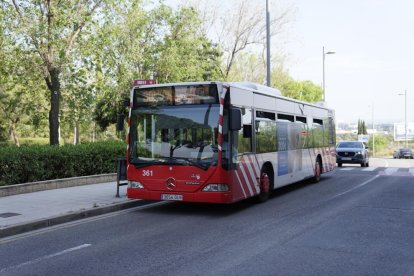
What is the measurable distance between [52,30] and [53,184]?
7.11 metres

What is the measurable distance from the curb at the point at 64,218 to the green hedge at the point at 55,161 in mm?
3622

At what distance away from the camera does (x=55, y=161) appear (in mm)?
14695

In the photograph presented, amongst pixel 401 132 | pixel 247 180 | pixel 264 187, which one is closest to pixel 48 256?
pixel 247 180

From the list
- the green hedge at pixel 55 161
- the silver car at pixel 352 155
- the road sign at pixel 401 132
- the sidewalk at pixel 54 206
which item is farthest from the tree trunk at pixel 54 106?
the road sign at pixel 401 132

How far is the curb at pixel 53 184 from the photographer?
41.6ft

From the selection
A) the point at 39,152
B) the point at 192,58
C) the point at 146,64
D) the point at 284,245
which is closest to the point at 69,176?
the point at 39,152

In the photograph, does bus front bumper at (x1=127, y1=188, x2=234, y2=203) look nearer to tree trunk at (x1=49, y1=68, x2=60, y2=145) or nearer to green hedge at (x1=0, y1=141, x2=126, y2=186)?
green hedge at (x1=0, y1=141, x2=126, y2=186)

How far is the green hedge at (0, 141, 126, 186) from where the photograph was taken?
1320 centimetres

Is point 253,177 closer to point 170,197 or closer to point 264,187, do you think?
point 264,187

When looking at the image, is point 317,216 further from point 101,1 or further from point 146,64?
point 146,64

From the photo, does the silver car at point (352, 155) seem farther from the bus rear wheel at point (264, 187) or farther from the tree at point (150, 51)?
the bus rear wheel at point (264, 187)

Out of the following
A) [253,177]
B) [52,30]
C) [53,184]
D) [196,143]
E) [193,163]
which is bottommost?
[53,184]

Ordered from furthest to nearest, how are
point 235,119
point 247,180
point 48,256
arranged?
1. point 247,180
2. point 235,119
3. point 48,256

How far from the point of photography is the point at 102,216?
34.3 feet
